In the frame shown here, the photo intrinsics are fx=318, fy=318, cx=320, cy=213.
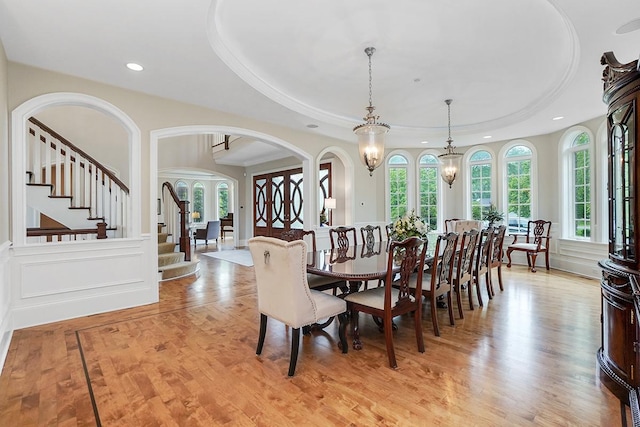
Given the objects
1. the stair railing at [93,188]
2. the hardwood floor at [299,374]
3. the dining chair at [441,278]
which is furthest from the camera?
the stair railing at [93,188]

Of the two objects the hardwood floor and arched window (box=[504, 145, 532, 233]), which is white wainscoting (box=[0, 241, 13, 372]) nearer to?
the hardwood floor

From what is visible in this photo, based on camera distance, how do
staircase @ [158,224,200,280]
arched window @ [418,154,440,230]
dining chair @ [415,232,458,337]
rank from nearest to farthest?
dining chair @ [415,232,458,337] → staircase @ [158,224,200,280] → arched window @ [418,154,440,230]

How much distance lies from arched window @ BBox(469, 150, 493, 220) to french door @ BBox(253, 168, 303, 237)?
14.0 ft

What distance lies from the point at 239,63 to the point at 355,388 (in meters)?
3.34

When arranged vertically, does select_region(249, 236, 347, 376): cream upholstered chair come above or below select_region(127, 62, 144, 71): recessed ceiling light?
below

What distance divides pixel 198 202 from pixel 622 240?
13.5m

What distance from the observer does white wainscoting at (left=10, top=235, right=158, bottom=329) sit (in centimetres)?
332

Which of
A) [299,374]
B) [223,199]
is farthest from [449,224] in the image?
[223,199]

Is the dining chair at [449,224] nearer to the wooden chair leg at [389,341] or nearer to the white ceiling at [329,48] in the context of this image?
the white ceiling at [329,48]

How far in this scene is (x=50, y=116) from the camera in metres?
5.52

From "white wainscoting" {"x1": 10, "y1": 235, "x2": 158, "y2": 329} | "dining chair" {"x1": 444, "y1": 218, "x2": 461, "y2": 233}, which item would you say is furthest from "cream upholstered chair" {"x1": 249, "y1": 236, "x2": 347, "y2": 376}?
"dining chair" {"x1": 444, "y1": 218, "x2": 461, "y2": 233}

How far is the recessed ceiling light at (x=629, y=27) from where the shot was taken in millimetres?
2617

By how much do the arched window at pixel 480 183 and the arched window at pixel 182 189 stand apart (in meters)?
10.7

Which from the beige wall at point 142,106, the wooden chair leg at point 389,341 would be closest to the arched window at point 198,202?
the beige wall at point 142,106
